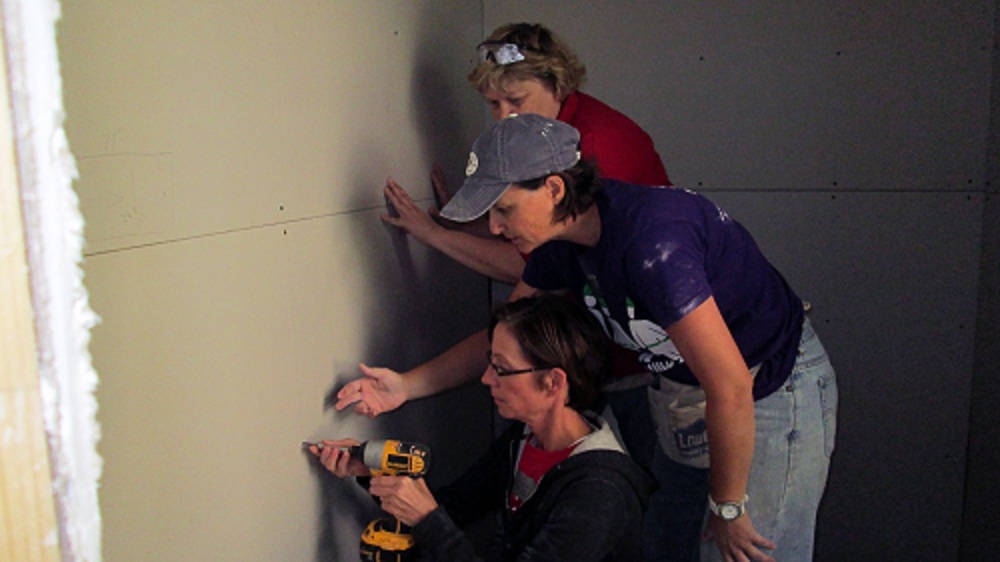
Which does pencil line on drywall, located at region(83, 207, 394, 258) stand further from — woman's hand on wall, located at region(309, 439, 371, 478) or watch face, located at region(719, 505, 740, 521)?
watch face, located at region(719, 505, 740, 521)

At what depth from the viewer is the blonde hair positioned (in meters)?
1.74

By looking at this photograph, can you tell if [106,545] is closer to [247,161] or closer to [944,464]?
[247,161]

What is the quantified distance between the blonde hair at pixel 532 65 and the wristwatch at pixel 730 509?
3.10ft

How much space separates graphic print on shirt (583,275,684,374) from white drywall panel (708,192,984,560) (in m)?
1.14

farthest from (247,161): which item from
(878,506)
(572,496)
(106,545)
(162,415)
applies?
(878,506)

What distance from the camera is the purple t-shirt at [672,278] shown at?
1209 millimetres

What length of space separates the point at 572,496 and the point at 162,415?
2.29 feet

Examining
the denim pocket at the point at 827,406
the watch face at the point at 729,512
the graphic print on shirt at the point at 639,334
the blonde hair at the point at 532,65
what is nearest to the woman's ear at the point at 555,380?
the graphic print on shirt at the point at 639,334

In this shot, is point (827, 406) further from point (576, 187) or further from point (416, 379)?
point (416, 379)

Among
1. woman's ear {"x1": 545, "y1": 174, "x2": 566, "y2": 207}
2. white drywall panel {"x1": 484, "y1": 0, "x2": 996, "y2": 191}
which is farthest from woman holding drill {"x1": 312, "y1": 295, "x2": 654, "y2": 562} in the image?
white drywall panel {"x1": 484, "y1": 0, "x2": 996, "y2": 191}

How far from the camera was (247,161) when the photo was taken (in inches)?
45.4

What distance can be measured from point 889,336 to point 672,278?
1.55m

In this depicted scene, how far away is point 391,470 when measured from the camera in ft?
4.66

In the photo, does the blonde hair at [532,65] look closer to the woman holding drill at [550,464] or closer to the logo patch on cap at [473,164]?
the logo patch on cap at [473,164]
